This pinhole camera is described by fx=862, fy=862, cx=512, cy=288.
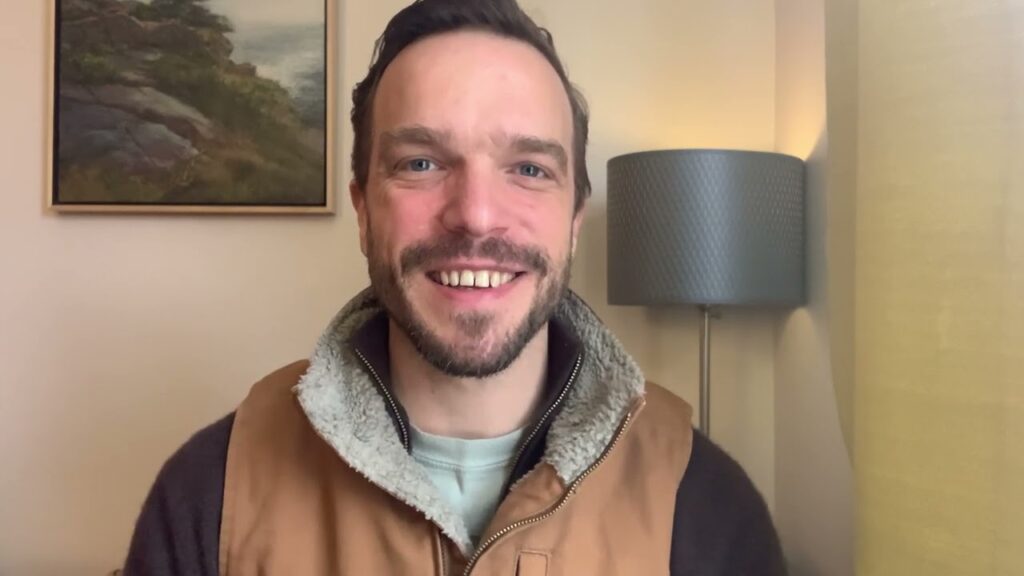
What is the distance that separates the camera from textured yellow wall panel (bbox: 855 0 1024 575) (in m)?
0.55

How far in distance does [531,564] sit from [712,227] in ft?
2.48

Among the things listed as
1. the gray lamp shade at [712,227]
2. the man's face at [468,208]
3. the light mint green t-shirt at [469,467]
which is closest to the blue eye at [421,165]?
the man's face at [468,208]

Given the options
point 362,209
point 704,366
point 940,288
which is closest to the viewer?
point 940,288

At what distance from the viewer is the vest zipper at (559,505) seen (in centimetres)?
93

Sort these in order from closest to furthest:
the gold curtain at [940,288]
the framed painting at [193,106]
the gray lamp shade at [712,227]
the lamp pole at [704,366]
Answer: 1. the gold curtain at [940,288]
2. the gray lamp shade at [712,227]
3. the lamp pole at [704,366]
4. the framed painting at [193,106]

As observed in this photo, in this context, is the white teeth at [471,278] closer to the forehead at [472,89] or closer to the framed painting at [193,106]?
the forehead at [472,89]

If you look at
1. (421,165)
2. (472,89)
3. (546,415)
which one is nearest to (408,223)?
(421,165)

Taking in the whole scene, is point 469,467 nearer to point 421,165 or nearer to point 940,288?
point 421,165

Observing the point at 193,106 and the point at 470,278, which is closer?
the point at 470,278

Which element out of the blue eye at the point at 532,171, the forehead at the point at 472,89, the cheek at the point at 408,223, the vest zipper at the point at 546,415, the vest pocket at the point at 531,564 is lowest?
the vest pocket at the point at 531,564

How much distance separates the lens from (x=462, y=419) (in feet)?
3.55

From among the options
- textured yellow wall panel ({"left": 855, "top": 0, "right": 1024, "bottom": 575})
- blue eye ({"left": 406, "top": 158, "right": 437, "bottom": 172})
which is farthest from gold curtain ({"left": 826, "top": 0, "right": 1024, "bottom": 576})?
blue eye ({"left": 406, "top": 158, "right": 437, "bottom": 172})

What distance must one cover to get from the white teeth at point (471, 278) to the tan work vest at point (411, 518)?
8.9 inches

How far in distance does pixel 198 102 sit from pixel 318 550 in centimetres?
120
